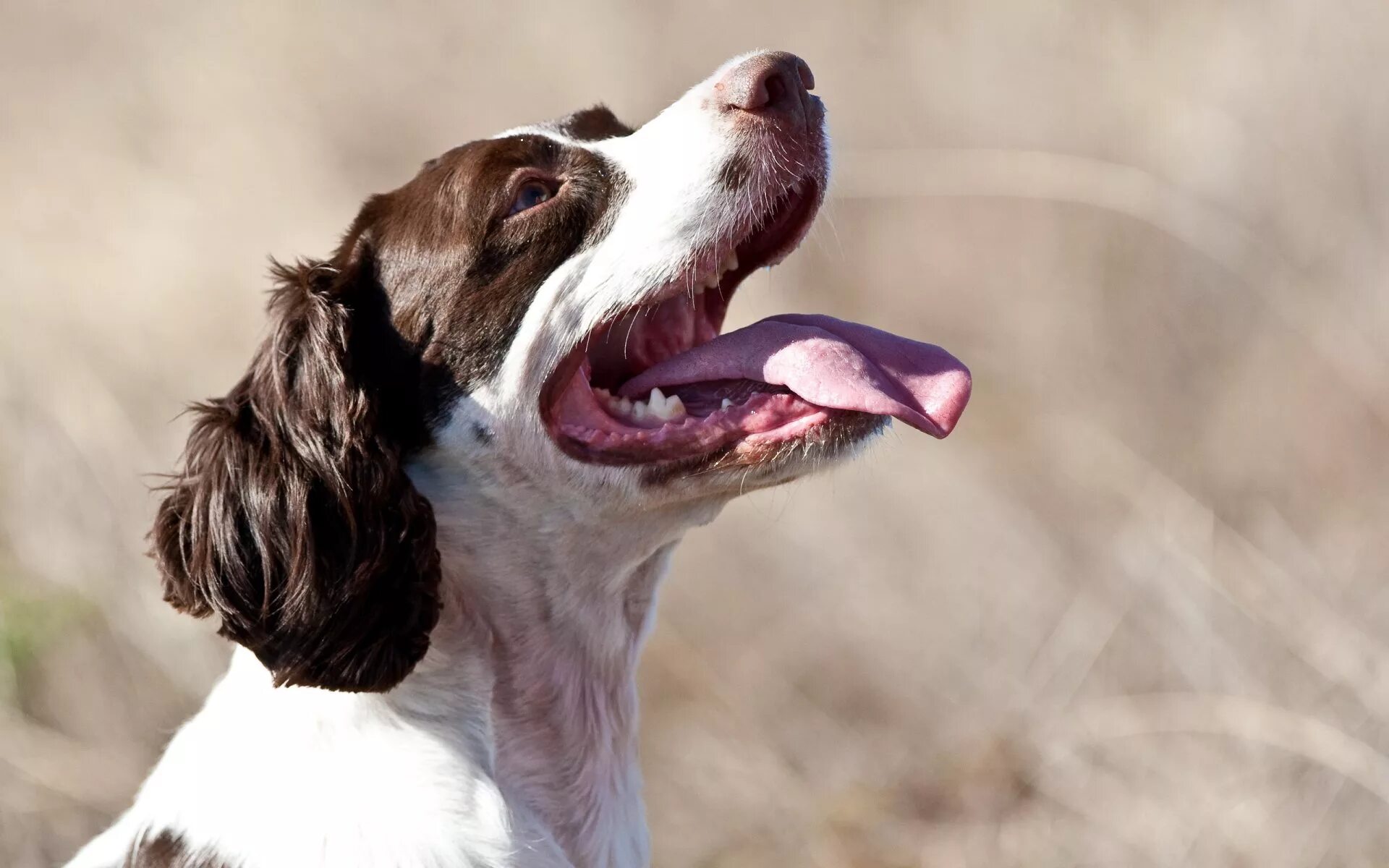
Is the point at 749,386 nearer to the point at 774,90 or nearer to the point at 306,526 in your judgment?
the point at 774,90

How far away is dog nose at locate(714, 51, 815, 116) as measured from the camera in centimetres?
242

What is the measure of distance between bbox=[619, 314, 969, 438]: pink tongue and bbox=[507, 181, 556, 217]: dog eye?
14.2 inches

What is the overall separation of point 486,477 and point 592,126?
0.77m

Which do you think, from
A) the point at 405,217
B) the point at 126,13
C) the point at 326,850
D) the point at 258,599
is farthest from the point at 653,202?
the point at 126,13

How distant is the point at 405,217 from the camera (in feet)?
8.22

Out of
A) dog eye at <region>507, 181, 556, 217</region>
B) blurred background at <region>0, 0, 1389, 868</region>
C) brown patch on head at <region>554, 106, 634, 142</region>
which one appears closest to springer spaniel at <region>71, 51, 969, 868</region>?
dog eye at <region>507, 181, 556, 217</region>

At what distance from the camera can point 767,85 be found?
8.02 ft

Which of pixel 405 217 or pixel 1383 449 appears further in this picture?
pixel 1383 449

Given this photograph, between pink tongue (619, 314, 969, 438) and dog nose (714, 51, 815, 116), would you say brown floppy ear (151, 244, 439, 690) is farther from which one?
dog nose (714, 51, 815, 116)

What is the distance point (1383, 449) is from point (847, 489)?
5.76 ft

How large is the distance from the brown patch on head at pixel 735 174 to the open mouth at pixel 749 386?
0.10 meters

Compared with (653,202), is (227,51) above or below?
below

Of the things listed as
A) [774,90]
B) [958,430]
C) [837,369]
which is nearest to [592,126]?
[774,90]

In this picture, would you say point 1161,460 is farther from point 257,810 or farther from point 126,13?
point 126,13
